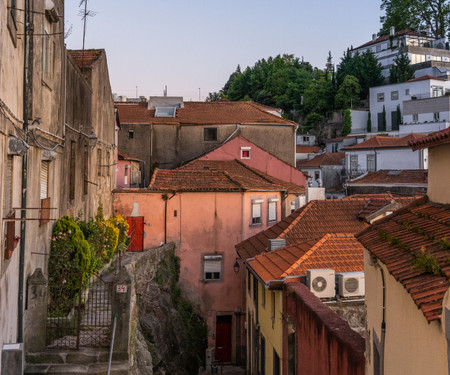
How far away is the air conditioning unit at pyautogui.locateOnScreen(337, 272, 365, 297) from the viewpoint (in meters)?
13.9

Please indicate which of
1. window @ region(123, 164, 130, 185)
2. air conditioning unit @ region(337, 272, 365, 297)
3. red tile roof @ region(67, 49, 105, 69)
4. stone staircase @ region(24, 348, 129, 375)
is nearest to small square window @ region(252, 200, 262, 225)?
window @ region(123, 164, 130, 185)

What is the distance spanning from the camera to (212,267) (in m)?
26.7

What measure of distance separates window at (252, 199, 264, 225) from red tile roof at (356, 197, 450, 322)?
60.8 feet

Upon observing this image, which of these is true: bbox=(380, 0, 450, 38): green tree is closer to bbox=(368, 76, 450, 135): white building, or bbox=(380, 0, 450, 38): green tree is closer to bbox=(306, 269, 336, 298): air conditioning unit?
bbox=(368, 76, 450, 135): white building

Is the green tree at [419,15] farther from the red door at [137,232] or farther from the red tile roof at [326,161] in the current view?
the red door at [137,232]

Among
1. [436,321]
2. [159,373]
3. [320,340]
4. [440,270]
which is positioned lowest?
[159,373]

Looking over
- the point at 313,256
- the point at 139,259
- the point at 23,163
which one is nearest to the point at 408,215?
the point at 23,163

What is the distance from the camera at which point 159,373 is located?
17.6 m

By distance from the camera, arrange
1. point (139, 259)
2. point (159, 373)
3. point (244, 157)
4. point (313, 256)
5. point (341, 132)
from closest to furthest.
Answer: point (313, 256) → point (159, 373) → point (139, 259) → point (244, 157) → point (341, 132)

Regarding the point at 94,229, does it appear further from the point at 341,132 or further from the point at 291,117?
the point at 291,117

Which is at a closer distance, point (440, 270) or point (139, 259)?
point (440, 270)

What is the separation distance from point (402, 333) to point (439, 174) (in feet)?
8.01

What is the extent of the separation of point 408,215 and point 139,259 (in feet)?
45.9

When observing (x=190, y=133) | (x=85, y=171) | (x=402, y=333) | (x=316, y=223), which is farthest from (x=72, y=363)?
(x=190, y=133)
